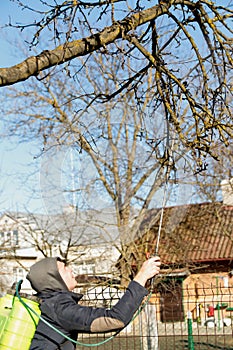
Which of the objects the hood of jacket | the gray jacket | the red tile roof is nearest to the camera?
the gray jacket

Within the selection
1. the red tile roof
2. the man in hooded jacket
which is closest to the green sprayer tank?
the man in hooded jacket

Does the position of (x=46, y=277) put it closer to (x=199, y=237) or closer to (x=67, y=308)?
(x=67, y=308)

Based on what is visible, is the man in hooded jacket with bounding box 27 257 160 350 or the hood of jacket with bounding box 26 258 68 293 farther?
the hood of jacket with bounding box 26 258 68 293

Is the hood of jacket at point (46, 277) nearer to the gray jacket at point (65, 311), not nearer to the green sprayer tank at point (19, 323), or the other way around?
the gray jacket at point (65, 311)

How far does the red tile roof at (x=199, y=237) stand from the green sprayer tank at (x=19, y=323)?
12984mm

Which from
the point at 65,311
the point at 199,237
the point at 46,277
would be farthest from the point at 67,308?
the point at 199,237

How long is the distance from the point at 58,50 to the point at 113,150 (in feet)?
9.95

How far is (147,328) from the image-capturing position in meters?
9.25

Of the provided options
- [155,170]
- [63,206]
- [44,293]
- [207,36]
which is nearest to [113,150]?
[155,170]

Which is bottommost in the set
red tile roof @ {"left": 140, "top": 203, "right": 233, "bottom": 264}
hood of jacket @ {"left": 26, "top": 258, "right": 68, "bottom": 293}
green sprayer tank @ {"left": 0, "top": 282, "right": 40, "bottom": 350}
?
green sprayer tank @ {"left": 0, "top": 282, "right": 40, "bottom": 350}

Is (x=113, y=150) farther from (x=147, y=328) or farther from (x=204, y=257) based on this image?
(x=204, y=257)

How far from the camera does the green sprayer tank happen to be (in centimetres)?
336

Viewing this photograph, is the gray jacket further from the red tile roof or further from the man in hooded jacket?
the red tile roof

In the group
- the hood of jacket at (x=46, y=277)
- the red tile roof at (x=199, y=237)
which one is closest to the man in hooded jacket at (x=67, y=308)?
the hood of jacket at (x=46, y=277)
